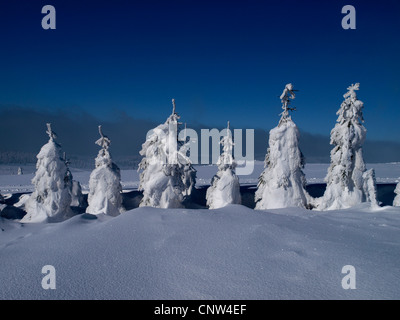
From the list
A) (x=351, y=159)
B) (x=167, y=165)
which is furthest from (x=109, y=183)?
(x=351, y=159)

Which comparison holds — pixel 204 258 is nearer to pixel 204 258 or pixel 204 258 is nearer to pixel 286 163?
pixel 204 258

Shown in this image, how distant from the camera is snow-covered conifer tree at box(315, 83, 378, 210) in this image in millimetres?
18484

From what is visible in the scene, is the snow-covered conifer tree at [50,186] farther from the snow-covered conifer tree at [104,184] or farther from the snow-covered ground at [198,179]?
the snow-covered ground at [198,179]

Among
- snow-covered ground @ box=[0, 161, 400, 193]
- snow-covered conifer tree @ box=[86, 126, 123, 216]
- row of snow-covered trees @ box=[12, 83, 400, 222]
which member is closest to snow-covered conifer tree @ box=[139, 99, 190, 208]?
row of snow-covered trees @ box=[12, 83, 400, 222]

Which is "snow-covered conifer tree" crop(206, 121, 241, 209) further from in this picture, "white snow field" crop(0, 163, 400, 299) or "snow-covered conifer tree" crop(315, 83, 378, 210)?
"white snow field" crop(0, 163, 400, 299)

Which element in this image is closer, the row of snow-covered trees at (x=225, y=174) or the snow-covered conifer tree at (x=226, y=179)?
the row of snow-covered trees at (x=225, y=174)

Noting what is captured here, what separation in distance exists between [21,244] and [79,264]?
2.17m

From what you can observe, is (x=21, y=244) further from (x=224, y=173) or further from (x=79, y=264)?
(x=224, y=173)

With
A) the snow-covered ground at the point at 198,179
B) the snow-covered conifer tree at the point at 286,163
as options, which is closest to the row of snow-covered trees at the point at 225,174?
the snow-covered conifer tree at the point at 286,163

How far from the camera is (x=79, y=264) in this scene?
480cm

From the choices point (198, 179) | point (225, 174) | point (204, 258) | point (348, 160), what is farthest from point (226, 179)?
point (198, 179)

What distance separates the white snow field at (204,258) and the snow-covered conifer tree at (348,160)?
40.2 ft

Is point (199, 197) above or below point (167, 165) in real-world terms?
below

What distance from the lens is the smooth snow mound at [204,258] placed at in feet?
12.9
